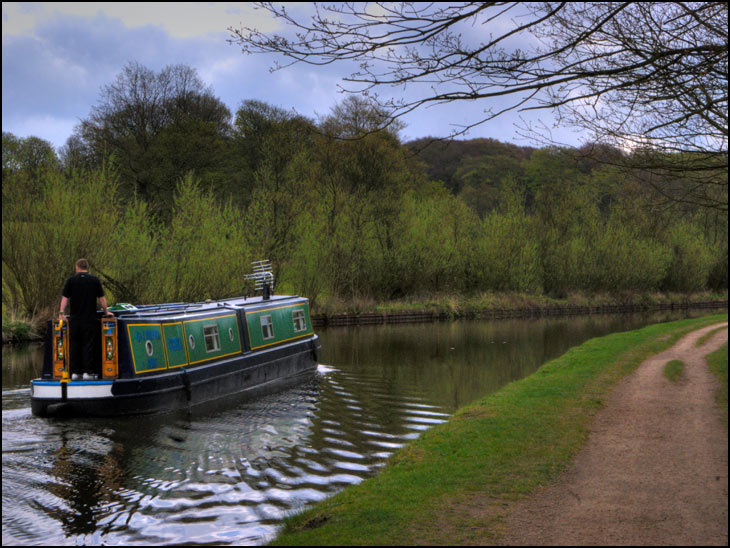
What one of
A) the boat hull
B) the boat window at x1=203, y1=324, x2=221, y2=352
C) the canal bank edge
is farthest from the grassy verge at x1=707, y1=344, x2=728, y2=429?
the canal bank edge

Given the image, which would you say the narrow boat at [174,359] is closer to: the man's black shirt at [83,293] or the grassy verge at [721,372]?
the man's black shirt at [83,293]

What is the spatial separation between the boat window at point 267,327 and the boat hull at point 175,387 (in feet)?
1.11

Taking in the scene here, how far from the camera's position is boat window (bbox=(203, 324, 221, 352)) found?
1362cm

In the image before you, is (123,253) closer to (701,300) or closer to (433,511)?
(433,511)

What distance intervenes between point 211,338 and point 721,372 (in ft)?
31.2

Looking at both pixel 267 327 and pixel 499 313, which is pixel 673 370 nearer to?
pixel 267 327

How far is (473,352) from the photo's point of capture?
20.0 m

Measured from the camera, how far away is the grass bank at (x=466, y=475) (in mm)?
5266

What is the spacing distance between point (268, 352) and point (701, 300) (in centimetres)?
3451

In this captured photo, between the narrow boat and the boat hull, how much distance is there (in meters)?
0.02

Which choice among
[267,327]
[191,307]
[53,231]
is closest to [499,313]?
[267,327]

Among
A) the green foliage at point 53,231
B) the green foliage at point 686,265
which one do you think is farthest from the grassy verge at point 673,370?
the green foliage at point 686,265

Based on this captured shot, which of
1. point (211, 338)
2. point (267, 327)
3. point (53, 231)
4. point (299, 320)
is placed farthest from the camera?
point (53, 231)

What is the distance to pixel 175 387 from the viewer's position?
12.3 m
